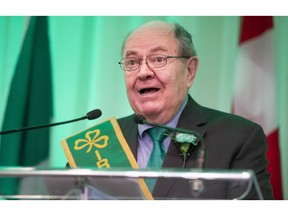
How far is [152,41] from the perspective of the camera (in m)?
2.46

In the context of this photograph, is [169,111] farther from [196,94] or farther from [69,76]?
[69,76]

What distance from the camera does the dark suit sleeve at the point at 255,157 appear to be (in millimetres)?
2062

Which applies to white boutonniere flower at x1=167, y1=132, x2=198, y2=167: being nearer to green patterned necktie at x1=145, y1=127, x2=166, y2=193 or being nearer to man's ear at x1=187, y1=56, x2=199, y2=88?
green patterned necktie at x1=145, y1=127, x2=166, y2=193

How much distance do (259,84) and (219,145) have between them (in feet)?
3.84

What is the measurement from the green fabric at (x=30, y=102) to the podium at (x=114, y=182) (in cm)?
172

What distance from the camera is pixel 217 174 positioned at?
136 cm

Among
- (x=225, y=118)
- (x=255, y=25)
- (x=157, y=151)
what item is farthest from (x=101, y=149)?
(x=255, y=25)

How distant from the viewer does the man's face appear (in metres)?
2.42

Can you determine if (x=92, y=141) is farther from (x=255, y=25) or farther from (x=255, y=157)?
(x=255, y=25)

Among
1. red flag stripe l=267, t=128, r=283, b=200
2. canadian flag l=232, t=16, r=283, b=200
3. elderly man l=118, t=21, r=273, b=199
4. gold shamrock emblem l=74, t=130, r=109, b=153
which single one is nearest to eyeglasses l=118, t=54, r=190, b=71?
elderly man l=118, t=21, r=273, b=199

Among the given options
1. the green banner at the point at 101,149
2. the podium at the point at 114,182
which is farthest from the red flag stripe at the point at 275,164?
the podium at the point at 114,182

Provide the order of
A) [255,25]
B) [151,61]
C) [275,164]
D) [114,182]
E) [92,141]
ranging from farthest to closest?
[255,25] < [275,164] < [151,61] < [92,141] < [114,182]

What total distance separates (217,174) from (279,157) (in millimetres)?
1935

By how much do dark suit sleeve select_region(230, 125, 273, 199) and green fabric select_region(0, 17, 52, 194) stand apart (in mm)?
1471
